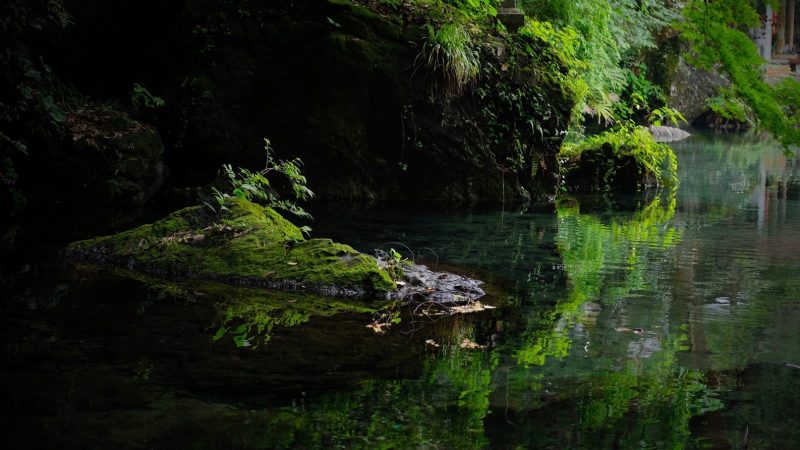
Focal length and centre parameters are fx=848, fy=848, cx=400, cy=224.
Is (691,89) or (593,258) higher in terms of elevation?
(691,89)

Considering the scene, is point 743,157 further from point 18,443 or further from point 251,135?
point 18,443

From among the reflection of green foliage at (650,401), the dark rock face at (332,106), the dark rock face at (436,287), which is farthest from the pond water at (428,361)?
the dark rock face at (332,106)

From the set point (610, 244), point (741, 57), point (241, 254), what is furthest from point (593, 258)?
point (741, 57)

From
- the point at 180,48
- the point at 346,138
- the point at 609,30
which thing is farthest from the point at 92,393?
the point at 609,30

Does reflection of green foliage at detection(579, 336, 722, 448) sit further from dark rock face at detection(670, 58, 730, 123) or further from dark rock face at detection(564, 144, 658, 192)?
dark rock face at detection(670, 58, 730, 123)


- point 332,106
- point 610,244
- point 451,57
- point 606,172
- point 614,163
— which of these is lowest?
point 610,244

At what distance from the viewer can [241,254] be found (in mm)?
7309

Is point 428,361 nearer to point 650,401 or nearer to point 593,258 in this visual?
point 650,401

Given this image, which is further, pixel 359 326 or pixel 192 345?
pixel 359 326

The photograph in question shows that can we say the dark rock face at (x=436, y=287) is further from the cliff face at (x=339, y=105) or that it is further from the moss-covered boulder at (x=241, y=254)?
the cliff face at (x=339, y=105)

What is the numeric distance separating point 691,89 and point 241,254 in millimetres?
27687

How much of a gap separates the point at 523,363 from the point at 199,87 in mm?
8947

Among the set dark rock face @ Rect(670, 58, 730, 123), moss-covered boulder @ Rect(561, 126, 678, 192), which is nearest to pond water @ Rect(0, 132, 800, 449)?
moss-covered boulder @ Rect(561, 126, 678, 192)

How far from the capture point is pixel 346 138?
12.6 meters
